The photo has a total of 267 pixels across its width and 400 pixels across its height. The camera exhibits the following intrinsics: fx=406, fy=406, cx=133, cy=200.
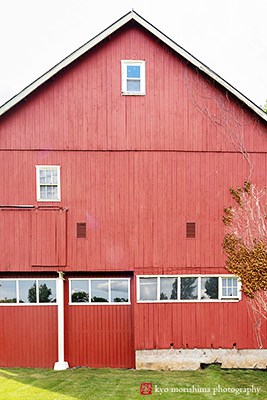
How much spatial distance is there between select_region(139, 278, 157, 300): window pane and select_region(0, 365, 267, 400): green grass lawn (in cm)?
278

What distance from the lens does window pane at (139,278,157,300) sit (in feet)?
52.7

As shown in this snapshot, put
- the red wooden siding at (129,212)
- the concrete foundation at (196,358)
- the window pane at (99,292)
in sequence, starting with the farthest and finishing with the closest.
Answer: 1. the window pane at (99,292)
2. the red wooden siding at (129,212)
3. the concrete foundation at (196,358)

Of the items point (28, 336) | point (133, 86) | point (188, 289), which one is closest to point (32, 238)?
point (28, 336)

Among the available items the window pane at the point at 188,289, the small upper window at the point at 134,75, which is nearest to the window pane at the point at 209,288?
the window pane at the point at 188,289

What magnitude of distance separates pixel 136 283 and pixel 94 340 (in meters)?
2.97

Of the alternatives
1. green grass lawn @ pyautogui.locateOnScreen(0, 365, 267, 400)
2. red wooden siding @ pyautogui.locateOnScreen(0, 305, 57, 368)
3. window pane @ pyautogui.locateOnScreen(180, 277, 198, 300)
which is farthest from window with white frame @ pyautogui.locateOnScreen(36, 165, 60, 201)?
green grass lawn @ pyautogui.locateOnScreen(0, 365, 267, 400)

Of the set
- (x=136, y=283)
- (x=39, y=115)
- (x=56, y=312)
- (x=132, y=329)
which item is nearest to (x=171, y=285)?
(x=136, y=283)

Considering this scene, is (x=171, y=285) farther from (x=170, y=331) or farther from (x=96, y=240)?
(x=96, y=240)

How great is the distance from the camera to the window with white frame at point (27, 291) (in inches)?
650

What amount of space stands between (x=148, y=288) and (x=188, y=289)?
1585 mm

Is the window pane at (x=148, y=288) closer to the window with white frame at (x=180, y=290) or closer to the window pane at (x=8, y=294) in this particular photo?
the window with white frame at (x=180, y=290)

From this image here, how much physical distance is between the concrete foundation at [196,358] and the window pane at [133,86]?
1030 cm

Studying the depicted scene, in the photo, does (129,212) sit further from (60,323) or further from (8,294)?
(8,294)

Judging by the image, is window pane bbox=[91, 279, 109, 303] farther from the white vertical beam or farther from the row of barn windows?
the white vertical beam
